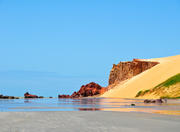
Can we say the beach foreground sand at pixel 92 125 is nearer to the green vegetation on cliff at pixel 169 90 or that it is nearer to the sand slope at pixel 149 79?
the green vegetation on cliff at pixel 169 90

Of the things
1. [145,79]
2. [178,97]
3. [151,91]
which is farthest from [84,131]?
[145,79]

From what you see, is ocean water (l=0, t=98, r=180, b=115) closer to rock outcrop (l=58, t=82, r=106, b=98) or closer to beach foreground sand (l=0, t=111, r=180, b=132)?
beach foreground sand (l=0, t=111, r=180, b=132)

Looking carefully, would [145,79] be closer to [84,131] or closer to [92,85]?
[92,85]

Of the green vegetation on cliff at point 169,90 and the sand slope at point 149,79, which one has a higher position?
the sand slope at point 149,79

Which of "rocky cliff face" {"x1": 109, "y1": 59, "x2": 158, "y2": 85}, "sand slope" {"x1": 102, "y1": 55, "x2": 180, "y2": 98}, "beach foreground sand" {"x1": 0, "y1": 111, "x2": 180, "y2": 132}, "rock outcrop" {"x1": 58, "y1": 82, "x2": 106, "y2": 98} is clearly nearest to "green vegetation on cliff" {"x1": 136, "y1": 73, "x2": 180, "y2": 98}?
"sand slope" {"x1": 102, "y1": 55, "x2": 180, "y2": 98}

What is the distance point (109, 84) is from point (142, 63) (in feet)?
75.7

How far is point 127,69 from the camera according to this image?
118 meters

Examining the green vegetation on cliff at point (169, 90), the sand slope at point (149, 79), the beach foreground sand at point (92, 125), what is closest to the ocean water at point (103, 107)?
the beach foreground sand at point (92, 125)

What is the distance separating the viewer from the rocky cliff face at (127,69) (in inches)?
4446

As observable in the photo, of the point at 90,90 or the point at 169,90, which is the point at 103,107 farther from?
the point at 90,90

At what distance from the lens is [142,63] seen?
114 m

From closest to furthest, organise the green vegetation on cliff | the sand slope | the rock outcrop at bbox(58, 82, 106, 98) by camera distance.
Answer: the green vegetation on cliff
the sand slope
the rock outcrop at bbox(58, 82, 106, 98)

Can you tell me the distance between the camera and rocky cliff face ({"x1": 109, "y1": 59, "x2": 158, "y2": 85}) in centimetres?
11293

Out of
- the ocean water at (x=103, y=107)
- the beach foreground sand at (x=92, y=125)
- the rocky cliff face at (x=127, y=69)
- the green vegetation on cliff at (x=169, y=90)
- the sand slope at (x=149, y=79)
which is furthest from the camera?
the rocky cliff face at (x=127, y=69)
